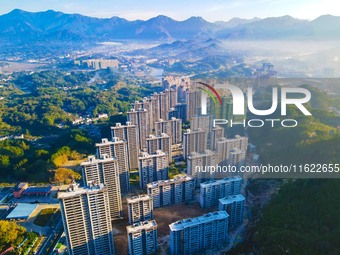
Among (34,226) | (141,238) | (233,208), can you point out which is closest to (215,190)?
(233,208)

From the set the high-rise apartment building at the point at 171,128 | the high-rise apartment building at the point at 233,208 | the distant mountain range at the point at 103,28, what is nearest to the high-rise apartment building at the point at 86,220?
the high-rise apartment building at the point at 233,208

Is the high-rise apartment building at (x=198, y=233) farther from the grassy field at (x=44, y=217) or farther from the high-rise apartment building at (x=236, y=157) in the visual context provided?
the grassy field at (x=44, y=217)

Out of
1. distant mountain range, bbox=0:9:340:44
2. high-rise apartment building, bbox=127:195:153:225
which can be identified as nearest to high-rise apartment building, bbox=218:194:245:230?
high-rise apartment building, bbox=127:195:153:225

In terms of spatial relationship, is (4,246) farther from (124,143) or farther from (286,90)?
(286,90)

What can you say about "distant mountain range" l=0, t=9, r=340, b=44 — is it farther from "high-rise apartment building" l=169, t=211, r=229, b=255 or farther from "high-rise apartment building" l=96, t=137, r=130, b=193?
"high-rise apartment building" l=169, t=211, r=229, b=255

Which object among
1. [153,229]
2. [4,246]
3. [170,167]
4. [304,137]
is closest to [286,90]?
[304,137]
